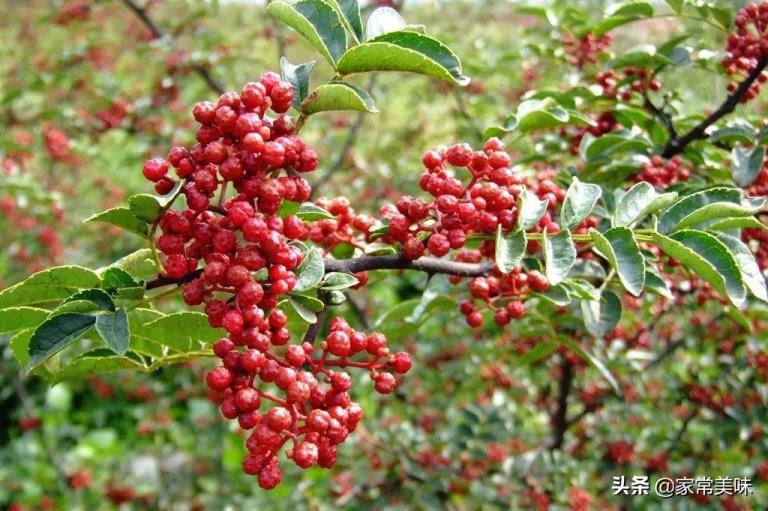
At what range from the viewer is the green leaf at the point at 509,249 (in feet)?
4.00

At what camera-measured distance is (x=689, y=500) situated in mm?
2506

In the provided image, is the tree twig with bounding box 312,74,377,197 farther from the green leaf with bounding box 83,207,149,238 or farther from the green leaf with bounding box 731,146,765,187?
the green leaf with bounding box 83,207,149,238

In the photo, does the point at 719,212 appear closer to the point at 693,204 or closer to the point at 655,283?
the point at 693,204

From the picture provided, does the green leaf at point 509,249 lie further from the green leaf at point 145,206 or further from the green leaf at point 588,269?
the green leaf at point 145,206

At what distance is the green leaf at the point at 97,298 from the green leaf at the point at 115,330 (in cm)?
2

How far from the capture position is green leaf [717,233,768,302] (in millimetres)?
1339

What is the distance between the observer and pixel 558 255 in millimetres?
1284

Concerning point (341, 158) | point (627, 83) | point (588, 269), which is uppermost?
point (627, 83)

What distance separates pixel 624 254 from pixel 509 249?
0.22 metres

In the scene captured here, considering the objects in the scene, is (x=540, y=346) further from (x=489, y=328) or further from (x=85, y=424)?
(x=85, y=424)

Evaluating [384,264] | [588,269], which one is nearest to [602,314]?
[588,269]

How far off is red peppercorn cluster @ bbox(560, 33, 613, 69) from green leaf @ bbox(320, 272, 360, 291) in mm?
1464

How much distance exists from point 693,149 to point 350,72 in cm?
110

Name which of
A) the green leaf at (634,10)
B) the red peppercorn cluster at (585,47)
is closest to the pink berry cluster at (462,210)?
the green leaf at (634,10)
